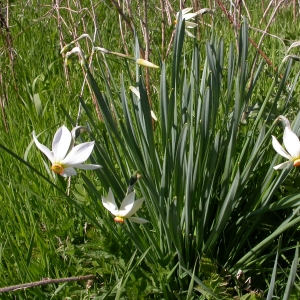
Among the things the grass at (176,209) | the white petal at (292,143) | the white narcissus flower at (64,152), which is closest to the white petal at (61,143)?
the white narcissus flower at (64,152)

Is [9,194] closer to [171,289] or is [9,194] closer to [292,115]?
[171,289]

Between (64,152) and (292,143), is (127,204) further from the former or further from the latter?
(292,143)

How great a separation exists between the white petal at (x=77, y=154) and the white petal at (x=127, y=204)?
142 millimetres

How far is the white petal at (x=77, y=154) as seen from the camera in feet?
3.18

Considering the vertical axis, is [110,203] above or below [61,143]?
below

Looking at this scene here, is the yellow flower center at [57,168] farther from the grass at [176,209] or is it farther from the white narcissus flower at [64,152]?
the grass at [176,209]

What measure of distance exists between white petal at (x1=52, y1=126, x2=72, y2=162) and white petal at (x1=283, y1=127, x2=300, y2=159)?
0.48 metres

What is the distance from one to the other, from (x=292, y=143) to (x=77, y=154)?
0.47m

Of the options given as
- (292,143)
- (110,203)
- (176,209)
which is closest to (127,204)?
(110,203)

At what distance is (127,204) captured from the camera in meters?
1.04

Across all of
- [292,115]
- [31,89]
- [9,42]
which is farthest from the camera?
[31,89]

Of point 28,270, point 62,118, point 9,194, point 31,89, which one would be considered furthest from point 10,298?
point 31,89

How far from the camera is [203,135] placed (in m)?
1.25

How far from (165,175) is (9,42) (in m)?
1.24
